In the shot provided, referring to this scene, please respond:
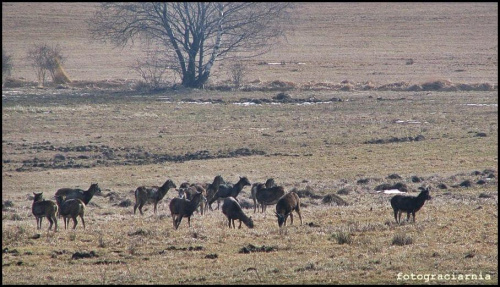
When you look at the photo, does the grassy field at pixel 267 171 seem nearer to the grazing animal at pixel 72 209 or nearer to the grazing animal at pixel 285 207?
the grazing animal at pixel 285 207

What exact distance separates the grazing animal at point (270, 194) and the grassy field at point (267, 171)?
3.71 feet

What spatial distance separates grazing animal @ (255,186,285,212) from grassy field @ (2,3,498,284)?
1.13 meters

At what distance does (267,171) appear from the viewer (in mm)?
29891

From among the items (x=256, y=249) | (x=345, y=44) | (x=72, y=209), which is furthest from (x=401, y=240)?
(x=345, y=44)

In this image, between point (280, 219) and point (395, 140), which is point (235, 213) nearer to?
point (280, 219)

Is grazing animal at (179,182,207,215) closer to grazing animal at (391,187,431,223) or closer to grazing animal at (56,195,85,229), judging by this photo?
grazing animal at (56,195,85,229)

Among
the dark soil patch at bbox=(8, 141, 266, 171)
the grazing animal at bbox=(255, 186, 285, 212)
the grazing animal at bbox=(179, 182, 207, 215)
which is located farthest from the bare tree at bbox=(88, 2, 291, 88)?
the grazing animal at bbox=(255, 186, 285, 212)

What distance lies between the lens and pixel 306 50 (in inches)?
3750

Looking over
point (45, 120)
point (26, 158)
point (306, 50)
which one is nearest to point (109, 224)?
point (26, 158)

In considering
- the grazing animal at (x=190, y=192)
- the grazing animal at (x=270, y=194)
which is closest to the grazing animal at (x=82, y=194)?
the grazing animal at (x=190, y=192)

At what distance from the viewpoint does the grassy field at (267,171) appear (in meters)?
13.6

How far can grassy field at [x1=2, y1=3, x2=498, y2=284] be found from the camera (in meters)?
13.6

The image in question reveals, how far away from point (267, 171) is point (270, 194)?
8990 millimetres

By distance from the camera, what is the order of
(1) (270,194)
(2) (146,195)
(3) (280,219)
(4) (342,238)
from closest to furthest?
1. (4) (342,238)
2. (3) (280,219)
3. (1) (270,194)
4. (2) (146,195)
